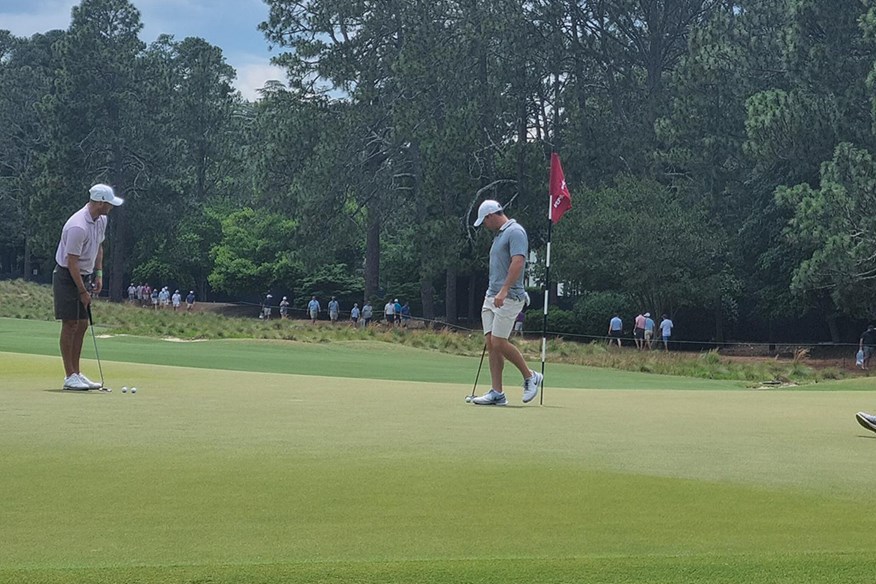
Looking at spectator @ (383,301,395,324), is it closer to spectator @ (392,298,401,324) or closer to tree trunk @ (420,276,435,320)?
spectator @ (392,298,401,324)

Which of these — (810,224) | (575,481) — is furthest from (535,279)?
(575,481)

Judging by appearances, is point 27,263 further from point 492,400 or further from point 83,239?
point 492,400

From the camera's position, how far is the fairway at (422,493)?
16.1ft

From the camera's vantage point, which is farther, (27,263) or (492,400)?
(27,263)

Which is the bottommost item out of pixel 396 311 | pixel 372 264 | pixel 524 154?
pixel 396 311

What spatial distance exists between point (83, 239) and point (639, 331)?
1700 inches

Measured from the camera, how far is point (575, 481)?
682cm

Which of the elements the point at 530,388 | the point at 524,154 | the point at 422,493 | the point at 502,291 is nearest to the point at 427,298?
the point at 524,154

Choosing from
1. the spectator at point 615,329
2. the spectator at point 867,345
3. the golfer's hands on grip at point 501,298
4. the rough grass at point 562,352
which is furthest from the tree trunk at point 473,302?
the golfer's hands on grip at point 501,298

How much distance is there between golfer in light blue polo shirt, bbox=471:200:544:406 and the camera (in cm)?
1170

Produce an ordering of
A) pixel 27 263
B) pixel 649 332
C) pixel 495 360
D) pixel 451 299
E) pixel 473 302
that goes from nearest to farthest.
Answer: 1. pixel 495 360
2. pixel 649 332
3. pixel 451 299
4. pixel 473 302
5. pixel 27 263

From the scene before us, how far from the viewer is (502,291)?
11656mm

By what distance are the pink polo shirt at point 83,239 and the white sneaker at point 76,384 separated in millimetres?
1037

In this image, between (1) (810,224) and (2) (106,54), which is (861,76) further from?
(2) (106,54)
